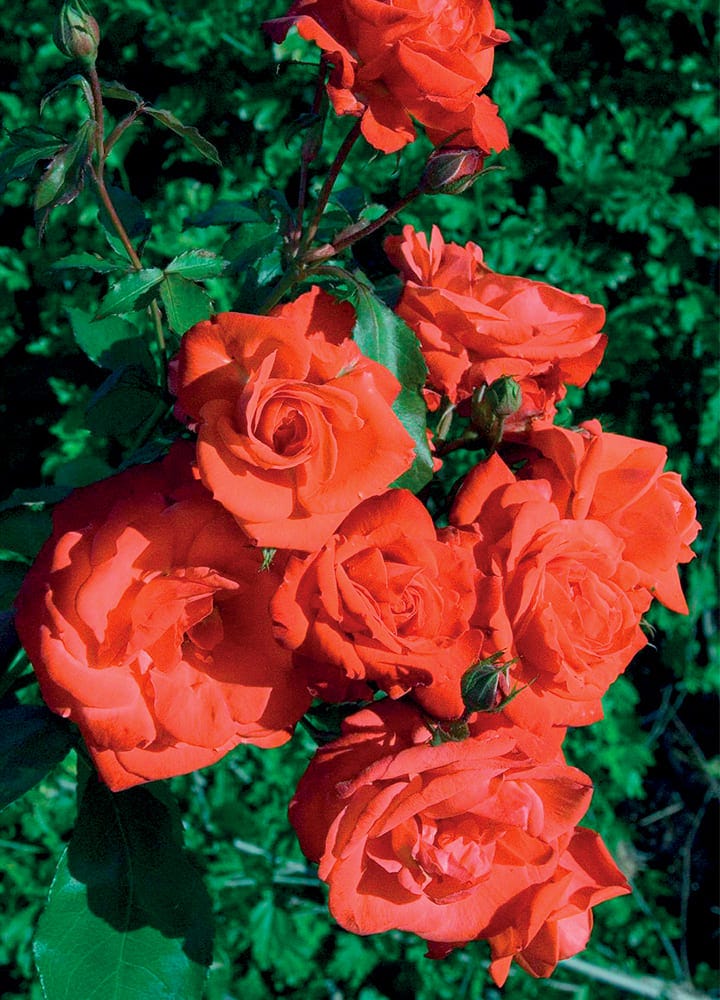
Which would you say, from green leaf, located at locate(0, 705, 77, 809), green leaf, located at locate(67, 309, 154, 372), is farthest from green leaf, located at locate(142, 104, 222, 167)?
green leaf, located at locate(0, 705, 77, 809)

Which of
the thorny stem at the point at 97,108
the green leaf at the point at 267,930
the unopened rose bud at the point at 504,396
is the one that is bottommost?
the green leaf at the point at 267,930

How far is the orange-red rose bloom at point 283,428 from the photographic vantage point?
53 centimetres

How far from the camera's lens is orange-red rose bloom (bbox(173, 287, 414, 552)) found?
0.53m

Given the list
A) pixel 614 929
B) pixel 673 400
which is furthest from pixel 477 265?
pixel 614 929

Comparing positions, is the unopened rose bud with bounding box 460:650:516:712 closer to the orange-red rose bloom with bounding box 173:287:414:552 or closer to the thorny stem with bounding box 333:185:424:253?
the orange-red rose bloom with bounding box 173:287:414:552

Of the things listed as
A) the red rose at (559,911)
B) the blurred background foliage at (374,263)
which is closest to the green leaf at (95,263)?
the blurred background foliage at (374,263)

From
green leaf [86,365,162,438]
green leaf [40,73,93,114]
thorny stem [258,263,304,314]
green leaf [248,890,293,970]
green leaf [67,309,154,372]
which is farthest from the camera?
green leaf [248,890,293,970]

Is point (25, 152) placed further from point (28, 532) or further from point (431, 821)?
point (431, 821)

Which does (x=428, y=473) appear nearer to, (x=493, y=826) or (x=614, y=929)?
(x=493, y=826)

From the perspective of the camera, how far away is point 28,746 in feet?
2.88

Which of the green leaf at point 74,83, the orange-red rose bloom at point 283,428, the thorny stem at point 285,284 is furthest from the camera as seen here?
the thorny stem at point 285,284

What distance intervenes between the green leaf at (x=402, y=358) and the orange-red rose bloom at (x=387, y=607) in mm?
69

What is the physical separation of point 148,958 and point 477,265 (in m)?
0.74

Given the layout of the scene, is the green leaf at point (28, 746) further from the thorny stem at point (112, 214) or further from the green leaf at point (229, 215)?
the green leaf at point (229, 215)
